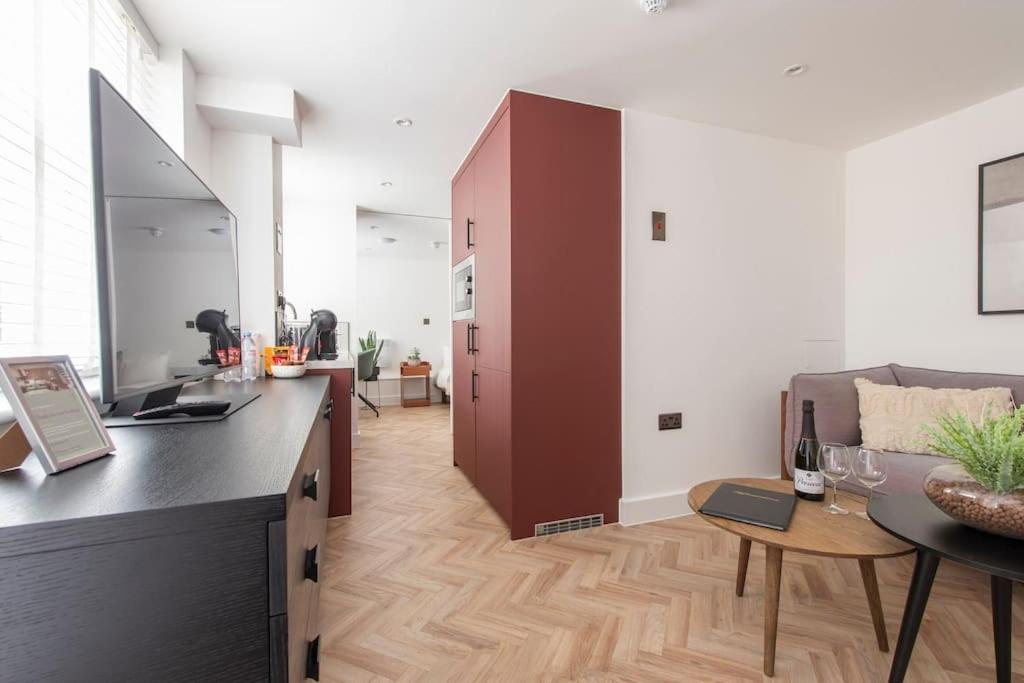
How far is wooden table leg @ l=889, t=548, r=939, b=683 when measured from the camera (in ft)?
3.83

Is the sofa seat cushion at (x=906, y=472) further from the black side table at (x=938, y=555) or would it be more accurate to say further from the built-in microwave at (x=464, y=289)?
the built-in microwave at (x=464, y=289)

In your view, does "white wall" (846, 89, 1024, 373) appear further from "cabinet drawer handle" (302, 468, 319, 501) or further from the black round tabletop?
"cabinet drawer handle" (302, 468, 319, 501)

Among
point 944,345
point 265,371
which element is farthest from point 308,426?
point 944,345

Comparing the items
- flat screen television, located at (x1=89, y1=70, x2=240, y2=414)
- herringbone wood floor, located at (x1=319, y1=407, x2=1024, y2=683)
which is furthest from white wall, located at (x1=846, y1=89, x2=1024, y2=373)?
flat screen television, located at (x1=89, y1=70, x2=240, y2=414)

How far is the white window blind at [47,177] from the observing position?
3.80 feet

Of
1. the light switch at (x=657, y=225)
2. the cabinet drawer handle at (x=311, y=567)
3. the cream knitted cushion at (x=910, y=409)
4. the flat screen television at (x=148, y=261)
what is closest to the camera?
the flat screen television at (x=148, y=261)

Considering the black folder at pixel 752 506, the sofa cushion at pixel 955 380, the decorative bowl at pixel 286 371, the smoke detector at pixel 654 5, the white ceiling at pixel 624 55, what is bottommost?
the black folder at pixel 752 506

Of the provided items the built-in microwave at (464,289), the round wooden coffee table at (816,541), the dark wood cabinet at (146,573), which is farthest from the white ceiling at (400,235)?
the dark wood cabinet at (146,573)

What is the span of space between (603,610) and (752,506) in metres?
0.70

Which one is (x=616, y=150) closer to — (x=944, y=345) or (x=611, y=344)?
(x=611, y=344)

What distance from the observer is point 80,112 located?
147cm

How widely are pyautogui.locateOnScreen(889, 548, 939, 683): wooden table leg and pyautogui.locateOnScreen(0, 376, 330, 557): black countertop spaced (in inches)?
61.1

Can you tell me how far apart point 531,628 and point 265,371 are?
6.18ft

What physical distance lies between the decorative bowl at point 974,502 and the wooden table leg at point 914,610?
0.14m
